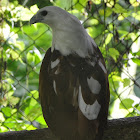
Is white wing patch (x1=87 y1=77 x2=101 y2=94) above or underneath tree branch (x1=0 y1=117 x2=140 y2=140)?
above

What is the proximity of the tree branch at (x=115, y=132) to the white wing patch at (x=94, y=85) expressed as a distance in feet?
0.56

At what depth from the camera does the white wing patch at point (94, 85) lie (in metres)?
0.59

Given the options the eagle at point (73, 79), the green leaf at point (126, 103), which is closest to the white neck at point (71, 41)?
the eagle at point (73, 79)

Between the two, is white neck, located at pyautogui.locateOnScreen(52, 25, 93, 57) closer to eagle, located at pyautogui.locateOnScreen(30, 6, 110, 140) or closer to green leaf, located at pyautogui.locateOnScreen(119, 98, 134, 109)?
eagle, located at pyautogui.locateOnScreen(30, 6, 110, 140)

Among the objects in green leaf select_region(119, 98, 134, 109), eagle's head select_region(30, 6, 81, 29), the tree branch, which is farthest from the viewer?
green leaf select_region(119, 98, 134, 109)

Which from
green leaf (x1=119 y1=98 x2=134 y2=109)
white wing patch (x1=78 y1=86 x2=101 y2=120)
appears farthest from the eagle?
green leaf (x1=119 y1=98 x2=134 y2=109)

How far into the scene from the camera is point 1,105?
112 cm

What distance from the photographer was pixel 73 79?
59 centimetres

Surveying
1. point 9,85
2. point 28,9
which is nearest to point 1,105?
point 9,85

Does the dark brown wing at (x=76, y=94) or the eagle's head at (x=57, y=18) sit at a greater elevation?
the eagle's head at (x=57, y=18)

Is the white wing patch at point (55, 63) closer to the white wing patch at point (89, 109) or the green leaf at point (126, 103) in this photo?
the white wing patch at point (89, 109)

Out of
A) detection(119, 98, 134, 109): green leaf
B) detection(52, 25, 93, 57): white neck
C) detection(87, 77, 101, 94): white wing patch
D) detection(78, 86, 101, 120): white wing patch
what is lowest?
detection(119, 98, 134, 109): green leaf

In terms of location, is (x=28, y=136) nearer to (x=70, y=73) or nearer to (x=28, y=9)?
(x=70, y=73)

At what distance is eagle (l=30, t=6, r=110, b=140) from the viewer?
586mm
